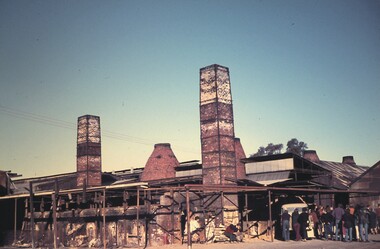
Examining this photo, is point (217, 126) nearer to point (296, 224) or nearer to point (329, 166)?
point (296, 224)

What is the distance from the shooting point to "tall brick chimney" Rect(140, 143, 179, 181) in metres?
32.9

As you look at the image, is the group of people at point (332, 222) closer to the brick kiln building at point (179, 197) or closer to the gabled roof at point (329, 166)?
the brick kiln building at point (179, 197)

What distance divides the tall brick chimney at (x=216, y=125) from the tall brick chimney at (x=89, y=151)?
10.5 metres

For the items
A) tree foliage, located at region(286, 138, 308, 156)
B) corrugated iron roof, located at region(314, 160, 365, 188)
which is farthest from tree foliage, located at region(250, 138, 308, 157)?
corrugated iron roof, located at region(314, 160, 365, 188)

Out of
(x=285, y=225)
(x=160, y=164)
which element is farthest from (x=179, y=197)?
(x=160, y=164)

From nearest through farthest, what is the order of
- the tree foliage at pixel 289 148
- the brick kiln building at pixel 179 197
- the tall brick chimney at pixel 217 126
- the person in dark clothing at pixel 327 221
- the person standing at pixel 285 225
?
1. the person standing at pixel 285 225
2. the person in dark clothing at pixel 327 221
3. the brick kiln building at pixel 179 197
4. the tall brick chimney at pixel 217 126
5. the tree foliage at pixel 289 148

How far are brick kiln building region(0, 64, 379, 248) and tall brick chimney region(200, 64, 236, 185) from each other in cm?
6

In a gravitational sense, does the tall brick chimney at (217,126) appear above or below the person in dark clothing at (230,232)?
above

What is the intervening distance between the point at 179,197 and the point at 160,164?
528 inches

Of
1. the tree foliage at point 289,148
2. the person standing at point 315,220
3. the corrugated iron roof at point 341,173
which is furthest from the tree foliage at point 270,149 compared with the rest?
the person standing at point 315,220

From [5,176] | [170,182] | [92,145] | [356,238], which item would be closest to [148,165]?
[92,145]

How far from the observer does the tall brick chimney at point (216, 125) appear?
22.7 metres

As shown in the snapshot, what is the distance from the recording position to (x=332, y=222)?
1833 cm

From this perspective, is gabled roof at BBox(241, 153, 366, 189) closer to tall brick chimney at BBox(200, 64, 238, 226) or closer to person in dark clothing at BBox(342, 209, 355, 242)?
tall brick chimney at BBox(200, 64, 238, 226)
